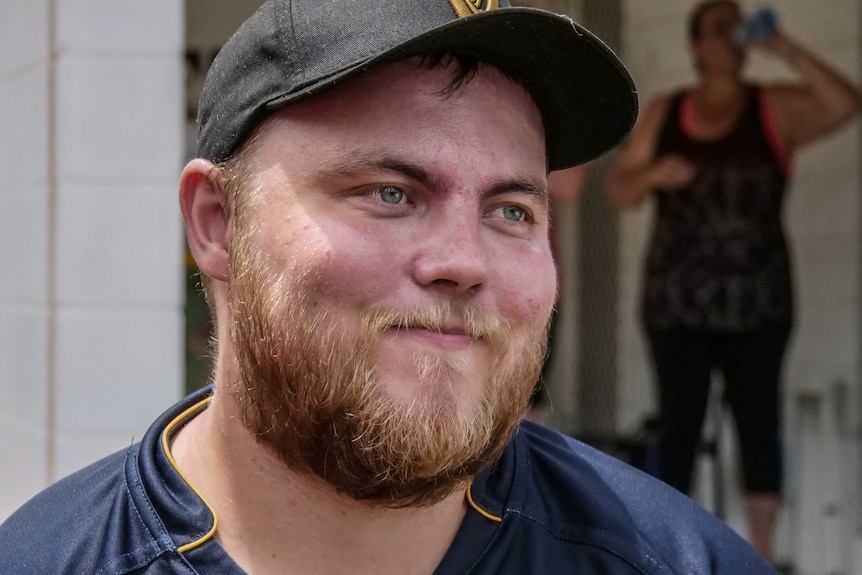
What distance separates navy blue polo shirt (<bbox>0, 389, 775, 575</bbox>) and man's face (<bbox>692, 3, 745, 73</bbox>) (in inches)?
129

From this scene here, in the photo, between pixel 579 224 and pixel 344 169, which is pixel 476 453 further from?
pixel 579 224

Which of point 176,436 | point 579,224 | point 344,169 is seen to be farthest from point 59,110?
point 579,224

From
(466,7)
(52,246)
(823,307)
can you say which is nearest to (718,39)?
(823,307)

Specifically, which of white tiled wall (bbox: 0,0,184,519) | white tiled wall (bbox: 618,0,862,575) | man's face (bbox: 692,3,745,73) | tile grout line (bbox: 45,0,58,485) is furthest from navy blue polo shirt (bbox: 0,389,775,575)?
white tiled wall (bbox: 618,0,862,575)

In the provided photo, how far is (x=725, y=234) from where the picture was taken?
461cm

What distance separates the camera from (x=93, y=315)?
3.38 m

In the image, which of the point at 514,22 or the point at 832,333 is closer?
the point at 514,22

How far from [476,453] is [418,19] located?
647 mm

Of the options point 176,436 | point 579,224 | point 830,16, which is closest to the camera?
point 176,436

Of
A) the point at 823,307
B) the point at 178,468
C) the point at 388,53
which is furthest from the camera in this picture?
the point at 823,307

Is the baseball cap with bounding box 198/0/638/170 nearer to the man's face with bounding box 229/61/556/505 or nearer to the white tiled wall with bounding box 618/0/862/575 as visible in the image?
the man's face with bounding box 229/61/556/505

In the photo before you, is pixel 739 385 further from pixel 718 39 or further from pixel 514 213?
pixel 514 213

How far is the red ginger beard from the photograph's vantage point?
4.90ft

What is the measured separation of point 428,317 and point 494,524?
1.41 feet
